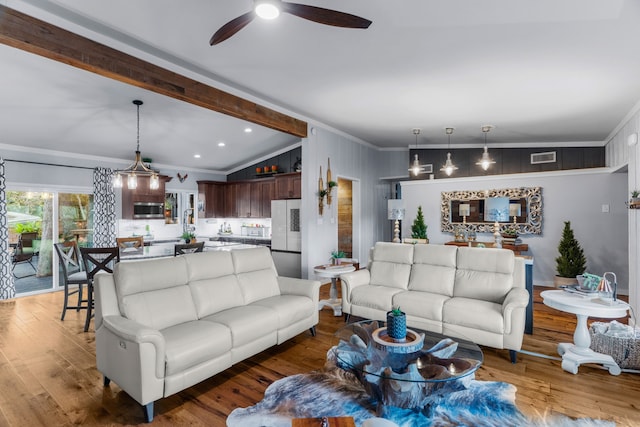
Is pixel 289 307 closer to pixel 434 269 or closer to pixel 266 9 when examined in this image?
pixel 434 269

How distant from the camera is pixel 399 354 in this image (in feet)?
7.85

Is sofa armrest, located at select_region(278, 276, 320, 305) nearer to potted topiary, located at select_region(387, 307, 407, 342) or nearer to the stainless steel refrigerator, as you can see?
potted topiary, located at select_region(387, 307, 407, 342)

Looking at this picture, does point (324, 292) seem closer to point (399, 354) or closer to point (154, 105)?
point (399, 354)

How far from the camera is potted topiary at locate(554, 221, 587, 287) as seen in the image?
548 cm

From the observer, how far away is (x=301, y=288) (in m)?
3.80

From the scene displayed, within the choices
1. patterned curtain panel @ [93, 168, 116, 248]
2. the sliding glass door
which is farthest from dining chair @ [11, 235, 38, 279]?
patterned curtain panel @ [93, 168, 116, 248]

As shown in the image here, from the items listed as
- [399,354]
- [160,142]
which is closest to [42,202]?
[160,142]

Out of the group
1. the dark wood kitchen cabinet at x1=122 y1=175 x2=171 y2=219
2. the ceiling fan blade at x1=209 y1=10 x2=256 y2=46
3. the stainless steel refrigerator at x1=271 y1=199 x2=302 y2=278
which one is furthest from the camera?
the dark wood kitchen cabinet at x1=122 y1=175 x2=171 y2=219

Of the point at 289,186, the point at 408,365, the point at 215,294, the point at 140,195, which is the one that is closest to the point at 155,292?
the point at 215,294

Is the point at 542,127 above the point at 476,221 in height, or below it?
above

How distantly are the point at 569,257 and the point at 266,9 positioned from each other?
6.03m

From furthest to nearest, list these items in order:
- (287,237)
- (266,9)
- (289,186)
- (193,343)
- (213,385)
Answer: (289,186) → (287,237) → (213,385) → (193,343) → (266,9)

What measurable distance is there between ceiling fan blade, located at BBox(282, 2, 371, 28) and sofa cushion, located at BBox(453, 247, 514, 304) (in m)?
2.82

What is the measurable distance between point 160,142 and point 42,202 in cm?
227
